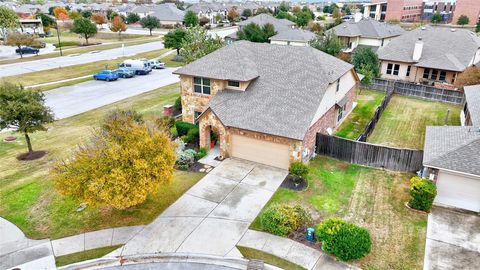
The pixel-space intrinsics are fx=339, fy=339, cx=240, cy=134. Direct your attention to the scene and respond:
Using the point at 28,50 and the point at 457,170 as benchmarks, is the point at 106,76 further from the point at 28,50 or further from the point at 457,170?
the point at 457,170

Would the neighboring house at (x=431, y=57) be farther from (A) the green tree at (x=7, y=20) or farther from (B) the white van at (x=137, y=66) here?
(A) the green tree at (x=7, y=20)

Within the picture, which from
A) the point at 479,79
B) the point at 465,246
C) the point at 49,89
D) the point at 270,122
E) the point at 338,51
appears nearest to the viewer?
the point at 465,246

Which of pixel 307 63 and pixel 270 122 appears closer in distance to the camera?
pixel 270 122

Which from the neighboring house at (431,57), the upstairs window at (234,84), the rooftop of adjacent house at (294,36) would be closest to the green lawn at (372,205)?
the upstairs window at (234,84)

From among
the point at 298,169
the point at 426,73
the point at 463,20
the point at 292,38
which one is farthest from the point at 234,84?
the point at 463,20

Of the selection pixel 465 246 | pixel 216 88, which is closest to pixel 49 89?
pixel 216 88

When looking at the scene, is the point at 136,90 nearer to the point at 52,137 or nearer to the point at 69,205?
the point at 52,137
